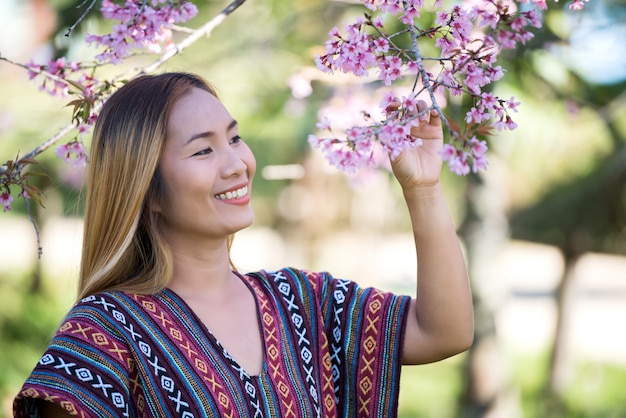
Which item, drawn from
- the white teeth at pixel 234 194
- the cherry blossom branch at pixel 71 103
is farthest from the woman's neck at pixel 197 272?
the cherry blossom branch at pixel 71 103

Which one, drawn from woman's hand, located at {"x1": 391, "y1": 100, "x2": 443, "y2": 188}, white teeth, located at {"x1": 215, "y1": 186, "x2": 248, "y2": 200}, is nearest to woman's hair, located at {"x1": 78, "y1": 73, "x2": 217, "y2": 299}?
white teeth, located at {"x1": 215, "y1": 186, "x2": 248, "y2": 200}

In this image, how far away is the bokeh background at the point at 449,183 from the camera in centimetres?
411

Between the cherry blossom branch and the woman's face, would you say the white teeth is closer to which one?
the woman's face

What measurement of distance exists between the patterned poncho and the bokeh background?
0.29m

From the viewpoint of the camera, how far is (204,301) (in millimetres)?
1806

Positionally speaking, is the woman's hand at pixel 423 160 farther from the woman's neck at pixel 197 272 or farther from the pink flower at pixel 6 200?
the pink flower at pixel 6 200

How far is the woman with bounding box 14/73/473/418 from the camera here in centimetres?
164

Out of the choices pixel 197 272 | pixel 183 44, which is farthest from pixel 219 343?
pixel 183 44

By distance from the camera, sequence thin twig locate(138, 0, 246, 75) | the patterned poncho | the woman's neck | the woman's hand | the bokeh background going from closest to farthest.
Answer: the patterned poncho < the woman's hand < the woman's neck < thin twig locate(138, 0, 246, 75) < the bokeh background

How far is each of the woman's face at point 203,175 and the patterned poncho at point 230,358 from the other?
0.58 ft

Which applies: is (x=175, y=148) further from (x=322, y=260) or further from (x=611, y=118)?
(x=322, y=260)

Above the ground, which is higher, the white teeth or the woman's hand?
the woman's hand

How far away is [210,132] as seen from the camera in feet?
5.74

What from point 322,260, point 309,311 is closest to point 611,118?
point 322,260
